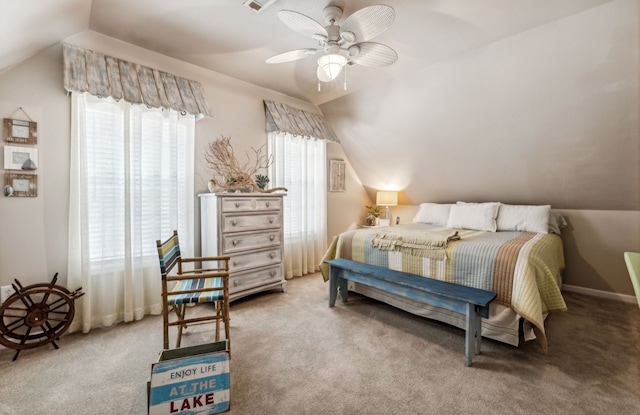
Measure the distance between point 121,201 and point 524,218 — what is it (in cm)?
433

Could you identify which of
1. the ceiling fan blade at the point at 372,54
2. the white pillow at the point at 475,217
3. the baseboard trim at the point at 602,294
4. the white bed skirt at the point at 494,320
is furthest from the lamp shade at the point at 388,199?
the ceiling fan blade at the point at 372,54

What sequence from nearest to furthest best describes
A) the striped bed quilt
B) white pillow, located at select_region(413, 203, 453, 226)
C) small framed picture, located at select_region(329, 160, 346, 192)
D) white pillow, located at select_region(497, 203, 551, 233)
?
the striped bed quilt, white pillow, located at select_region(497, 203, 551, 233), white pillow, located at select_region(413, 203, 453, 226), small framed picture, located at select_region(329, 160, 346, 192)

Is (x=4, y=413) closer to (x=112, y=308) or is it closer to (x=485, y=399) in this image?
(x=112, y=308)

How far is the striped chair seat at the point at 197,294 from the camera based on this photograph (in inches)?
75.1

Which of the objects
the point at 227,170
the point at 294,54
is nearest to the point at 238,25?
the point at 294,54

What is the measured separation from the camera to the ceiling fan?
1748mm

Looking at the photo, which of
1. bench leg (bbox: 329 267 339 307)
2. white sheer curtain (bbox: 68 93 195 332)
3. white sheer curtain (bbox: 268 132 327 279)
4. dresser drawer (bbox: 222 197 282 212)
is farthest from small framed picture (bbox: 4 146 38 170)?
bench leg (bbox: 329 267 339 307)

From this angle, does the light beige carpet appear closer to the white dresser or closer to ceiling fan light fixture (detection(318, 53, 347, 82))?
the white dresser

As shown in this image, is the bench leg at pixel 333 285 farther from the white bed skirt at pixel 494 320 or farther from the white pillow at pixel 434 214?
the white pillow at pixel 434 214

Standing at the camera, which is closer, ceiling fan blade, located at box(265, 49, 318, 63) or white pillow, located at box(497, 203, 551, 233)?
ceiling fan blade, located at box(265, 49, 318, 63)

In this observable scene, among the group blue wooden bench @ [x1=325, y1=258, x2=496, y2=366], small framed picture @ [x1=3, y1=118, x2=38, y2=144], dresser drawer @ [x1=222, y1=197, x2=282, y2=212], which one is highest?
small framed picture @ [x1=3, y1=118, x2=38, y2=144]

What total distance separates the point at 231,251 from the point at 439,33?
9.17 feet

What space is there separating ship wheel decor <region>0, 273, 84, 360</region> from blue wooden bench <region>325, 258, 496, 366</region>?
7.32ft

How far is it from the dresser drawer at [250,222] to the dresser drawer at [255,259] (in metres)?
0.28
